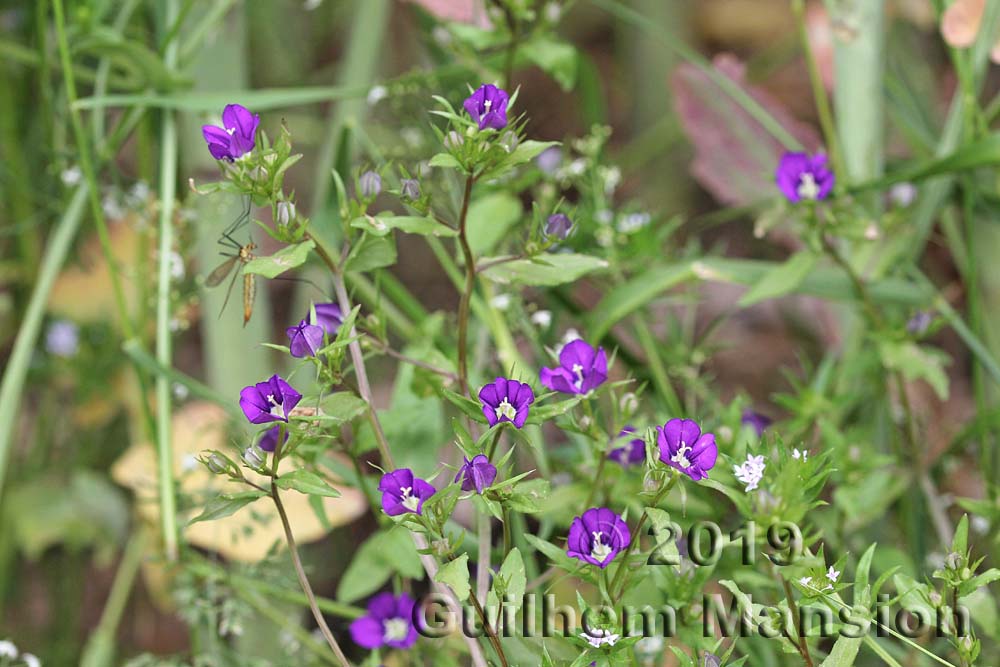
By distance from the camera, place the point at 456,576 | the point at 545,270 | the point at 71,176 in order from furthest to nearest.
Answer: the point at 71,176
the point at 545,270
the point at 456,576

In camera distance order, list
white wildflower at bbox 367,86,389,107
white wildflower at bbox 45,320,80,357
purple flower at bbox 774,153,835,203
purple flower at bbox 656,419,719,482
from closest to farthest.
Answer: purple flower at bbox 656,419,719,482 → purple flower at bbox 774,153,835,203 → white wildflower at bbox 367,86,389,107 → white wildflower at bbox 45,320,80,357

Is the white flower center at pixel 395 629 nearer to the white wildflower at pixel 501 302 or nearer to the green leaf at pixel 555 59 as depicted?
the white wildflower at pixel 501 302

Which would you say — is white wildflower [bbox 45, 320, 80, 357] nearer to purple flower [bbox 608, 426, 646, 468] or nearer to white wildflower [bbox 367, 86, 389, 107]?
white wildflower [bbox 367, 86, 389, 107]

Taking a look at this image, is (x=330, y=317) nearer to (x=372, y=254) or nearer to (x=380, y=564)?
(x=372, y=254)

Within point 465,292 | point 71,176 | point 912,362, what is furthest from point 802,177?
point 71,176

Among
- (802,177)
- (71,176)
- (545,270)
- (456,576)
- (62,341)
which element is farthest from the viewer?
(62,341)

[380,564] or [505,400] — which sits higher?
Result: [505,400]

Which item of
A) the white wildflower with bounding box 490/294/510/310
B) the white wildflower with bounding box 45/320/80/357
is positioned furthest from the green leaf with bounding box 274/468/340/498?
the white wildflower with bounding box 45/320/80/357
